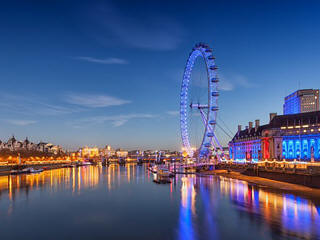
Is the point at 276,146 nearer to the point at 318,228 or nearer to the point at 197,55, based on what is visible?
the point at 197,55

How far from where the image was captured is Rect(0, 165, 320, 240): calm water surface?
21344 millimetres

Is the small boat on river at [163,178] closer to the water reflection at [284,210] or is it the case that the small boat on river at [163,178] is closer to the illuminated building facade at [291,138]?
the water reflection at [284,210]

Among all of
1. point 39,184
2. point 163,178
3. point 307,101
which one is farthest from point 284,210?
point 307,101

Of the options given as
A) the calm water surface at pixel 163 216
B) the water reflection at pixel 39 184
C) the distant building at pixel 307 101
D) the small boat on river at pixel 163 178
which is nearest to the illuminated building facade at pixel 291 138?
the small boat on river at pixel 163 178

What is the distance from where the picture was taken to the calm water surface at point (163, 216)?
21344 mm

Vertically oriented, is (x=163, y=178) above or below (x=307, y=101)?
below

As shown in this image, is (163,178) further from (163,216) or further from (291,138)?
(291,138)

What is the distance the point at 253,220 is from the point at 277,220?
182cm

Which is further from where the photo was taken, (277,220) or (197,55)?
(197,55)

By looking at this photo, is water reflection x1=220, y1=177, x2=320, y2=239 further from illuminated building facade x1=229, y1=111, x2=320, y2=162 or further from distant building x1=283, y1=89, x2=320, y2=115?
distant building x1=283, y1=89, x2=320, y2=115

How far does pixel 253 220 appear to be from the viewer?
2378cm

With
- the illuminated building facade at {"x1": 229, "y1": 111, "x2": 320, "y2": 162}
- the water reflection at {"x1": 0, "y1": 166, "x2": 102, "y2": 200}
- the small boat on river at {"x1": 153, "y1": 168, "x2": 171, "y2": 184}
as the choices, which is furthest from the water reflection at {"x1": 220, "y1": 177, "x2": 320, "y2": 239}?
the illuminated building facade at {"x1": 229, "y1": 111, "x2": 320, "y2": 162}

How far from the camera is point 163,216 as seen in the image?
1083 inches

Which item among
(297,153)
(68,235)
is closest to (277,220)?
(68,235)
